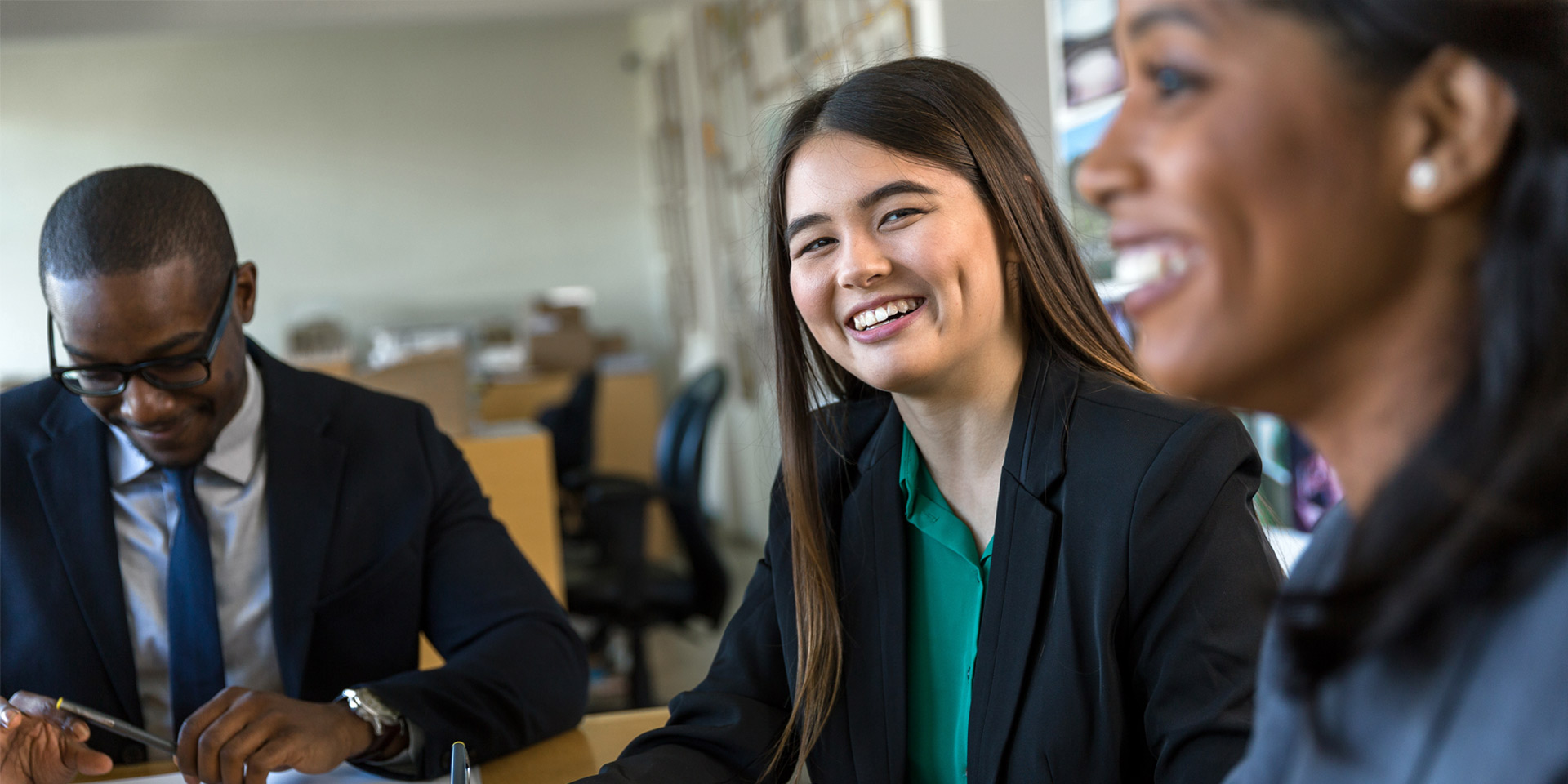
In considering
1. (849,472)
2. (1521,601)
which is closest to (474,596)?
(849,472)

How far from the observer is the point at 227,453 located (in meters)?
1.48

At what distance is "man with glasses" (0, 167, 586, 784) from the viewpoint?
1304mm

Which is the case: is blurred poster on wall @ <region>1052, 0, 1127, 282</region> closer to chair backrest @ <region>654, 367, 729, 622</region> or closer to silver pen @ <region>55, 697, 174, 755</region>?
chair backrest @ <region>654, 367, 729, 622</region>

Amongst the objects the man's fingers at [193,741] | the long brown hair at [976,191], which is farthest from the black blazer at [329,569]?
the long brown hair at [976,191]

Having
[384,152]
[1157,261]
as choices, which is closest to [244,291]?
[1157,261]

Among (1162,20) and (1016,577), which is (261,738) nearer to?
(1016,577)

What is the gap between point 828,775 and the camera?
3.86 ft

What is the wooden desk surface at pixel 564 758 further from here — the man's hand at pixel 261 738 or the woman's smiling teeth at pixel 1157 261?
the woman's smiling teeth at pixel 1157 261

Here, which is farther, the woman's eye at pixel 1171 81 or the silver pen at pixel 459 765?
the silver pen at pixel 459 765

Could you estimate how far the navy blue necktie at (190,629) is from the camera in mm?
1423

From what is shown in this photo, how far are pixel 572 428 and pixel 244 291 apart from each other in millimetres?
3397

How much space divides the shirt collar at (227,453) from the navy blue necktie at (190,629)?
0.22 ft

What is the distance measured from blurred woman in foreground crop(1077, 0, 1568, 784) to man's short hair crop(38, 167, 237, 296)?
113cm

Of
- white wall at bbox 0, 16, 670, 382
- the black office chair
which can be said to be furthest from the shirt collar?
white wall at bbox 0, 16, 670, 382
